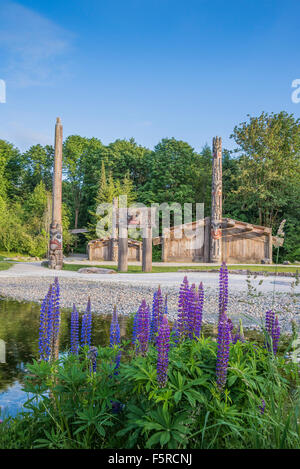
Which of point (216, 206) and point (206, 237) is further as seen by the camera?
point (206, 237)

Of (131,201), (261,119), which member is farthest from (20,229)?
(261,119)

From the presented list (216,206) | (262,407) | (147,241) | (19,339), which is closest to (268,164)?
(216,206)

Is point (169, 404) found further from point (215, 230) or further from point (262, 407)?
point (215, 230)

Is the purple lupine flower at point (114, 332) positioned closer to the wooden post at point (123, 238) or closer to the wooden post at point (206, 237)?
the wooden post at point (123, 238)

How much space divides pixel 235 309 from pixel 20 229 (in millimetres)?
26056

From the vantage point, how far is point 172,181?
34.9 m

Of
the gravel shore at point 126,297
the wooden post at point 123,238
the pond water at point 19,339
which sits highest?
the wooden post at point 123,238

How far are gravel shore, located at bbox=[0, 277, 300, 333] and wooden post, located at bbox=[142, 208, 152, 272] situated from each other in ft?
12.5

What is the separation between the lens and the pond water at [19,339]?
12.3 feet

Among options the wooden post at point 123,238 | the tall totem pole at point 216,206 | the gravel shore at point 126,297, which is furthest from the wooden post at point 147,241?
the tall totem pole at point 216,206

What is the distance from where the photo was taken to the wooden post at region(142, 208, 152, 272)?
1702cm

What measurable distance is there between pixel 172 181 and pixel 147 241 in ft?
59.9

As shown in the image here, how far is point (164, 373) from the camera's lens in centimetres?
210

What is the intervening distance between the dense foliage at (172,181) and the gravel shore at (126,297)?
16.7 meters
